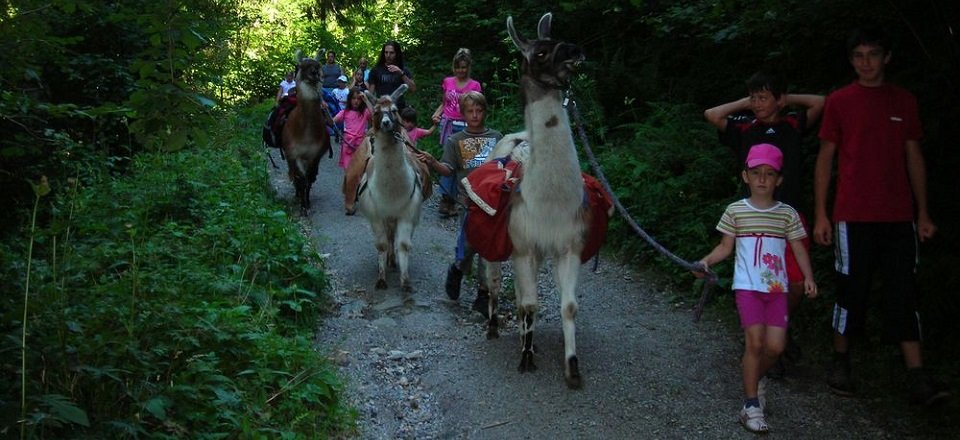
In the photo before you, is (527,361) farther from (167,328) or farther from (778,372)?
(167,328)

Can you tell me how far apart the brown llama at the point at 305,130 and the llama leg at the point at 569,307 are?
626 centimetres

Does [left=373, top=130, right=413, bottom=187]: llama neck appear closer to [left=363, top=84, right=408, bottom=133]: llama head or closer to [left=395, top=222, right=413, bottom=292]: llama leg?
[left=363, top=84, right=408, bottom=133]: llama head

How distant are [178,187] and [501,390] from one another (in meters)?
4.63

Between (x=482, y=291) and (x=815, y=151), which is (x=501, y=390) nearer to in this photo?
(x=482, y=291)

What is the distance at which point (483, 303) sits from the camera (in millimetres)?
6672

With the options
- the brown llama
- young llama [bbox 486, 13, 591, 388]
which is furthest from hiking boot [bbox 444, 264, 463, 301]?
the brown llama

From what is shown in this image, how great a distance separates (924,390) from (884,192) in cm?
109

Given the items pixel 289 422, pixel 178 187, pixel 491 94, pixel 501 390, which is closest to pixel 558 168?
pixel 501 390

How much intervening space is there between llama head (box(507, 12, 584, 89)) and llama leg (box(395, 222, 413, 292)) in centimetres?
299

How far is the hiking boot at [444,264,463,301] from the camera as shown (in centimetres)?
696

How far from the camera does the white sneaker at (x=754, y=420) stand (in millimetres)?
4230

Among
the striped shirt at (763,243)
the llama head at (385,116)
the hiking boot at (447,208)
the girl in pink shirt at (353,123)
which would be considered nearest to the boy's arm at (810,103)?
the striped shirt at (763,243)

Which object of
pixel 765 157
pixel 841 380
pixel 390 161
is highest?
pixel 765 157

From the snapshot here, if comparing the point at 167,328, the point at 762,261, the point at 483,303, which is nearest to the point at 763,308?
the point at 762,261
